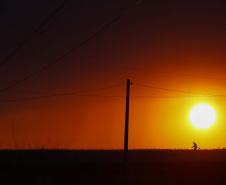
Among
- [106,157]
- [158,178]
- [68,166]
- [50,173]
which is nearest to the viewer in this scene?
[158,178]

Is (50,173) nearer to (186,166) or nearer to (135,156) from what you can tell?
(186,166)

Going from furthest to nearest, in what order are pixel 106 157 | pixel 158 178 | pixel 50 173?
pixel 106 157
pixel 50 173
pixel 158 178

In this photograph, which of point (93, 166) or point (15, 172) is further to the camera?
point (93, 166)

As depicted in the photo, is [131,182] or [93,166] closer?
[131,182]

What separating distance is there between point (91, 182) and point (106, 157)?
1052 inches

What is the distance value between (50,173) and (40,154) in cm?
2477

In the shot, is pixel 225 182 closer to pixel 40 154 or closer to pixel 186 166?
pixel 186 166

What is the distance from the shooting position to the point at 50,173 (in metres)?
36.9

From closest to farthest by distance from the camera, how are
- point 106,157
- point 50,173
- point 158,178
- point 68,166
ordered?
point 158,178, point 50,173, point 68,166, point 106,157

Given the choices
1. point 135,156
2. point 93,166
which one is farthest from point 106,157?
point 93,166

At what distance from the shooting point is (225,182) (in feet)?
109

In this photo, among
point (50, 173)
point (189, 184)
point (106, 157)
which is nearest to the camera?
point (189, 184)

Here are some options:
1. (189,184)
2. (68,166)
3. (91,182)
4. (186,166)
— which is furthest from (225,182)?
(68,166)

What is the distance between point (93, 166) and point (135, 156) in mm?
17733
